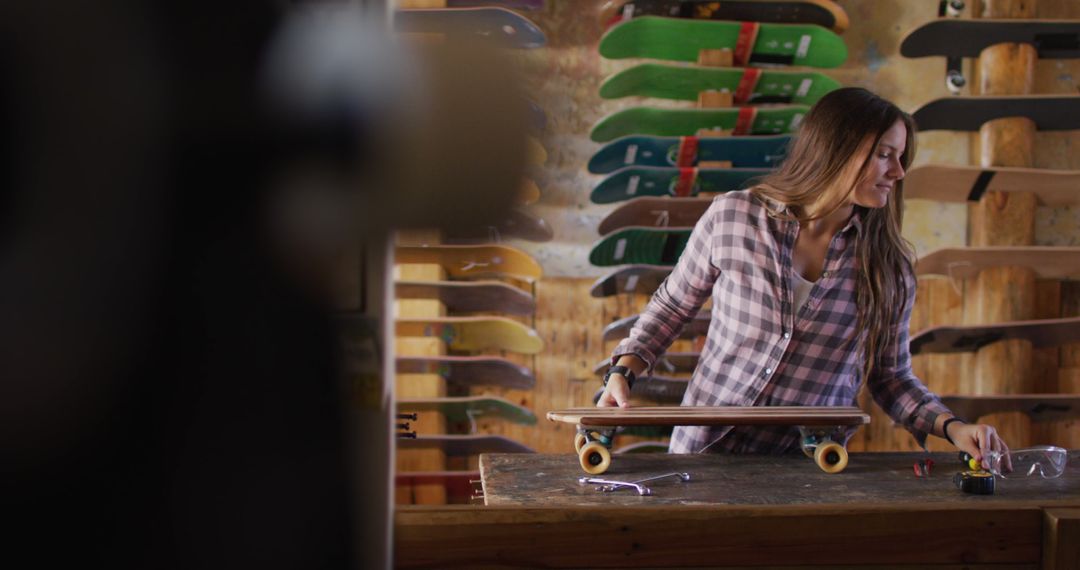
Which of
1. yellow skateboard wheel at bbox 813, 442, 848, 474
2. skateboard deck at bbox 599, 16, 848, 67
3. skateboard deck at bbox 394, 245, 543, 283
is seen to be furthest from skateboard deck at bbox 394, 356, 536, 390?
yellow skateboard wheel at bbox 813, 442, 848, 474

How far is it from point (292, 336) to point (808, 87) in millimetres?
4044

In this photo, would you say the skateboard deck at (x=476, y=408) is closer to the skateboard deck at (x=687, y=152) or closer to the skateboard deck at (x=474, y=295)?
the skateboard deck at (x=474, y=295)

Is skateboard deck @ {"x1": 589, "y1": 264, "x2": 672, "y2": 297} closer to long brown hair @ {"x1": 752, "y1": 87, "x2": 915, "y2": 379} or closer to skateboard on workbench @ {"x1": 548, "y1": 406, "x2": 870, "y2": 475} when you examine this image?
long brown hair @ {"x1": 752, "y1": 87, "x2": 915, "y2": 379}

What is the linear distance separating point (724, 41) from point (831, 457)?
259 cm

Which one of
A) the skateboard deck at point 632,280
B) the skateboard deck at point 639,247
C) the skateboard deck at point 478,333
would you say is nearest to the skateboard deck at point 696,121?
the skateboard deck at point 639,247

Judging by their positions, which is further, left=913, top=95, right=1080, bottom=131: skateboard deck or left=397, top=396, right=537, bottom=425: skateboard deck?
left=397, top=396, right=537, bottom=425: skateboard deck

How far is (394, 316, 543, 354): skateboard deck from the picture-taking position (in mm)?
4137

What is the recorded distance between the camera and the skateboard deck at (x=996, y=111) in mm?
3840

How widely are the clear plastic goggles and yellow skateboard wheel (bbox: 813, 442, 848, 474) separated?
27cm

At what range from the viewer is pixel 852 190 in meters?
2.06

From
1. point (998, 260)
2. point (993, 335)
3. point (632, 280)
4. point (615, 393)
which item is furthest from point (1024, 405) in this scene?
point (615, 393)

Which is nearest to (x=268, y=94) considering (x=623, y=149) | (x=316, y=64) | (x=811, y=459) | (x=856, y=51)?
(x=316, y=64)

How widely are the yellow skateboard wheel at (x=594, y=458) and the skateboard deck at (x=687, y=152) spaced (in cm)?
239

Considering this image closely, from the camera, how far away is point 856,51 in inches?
179
